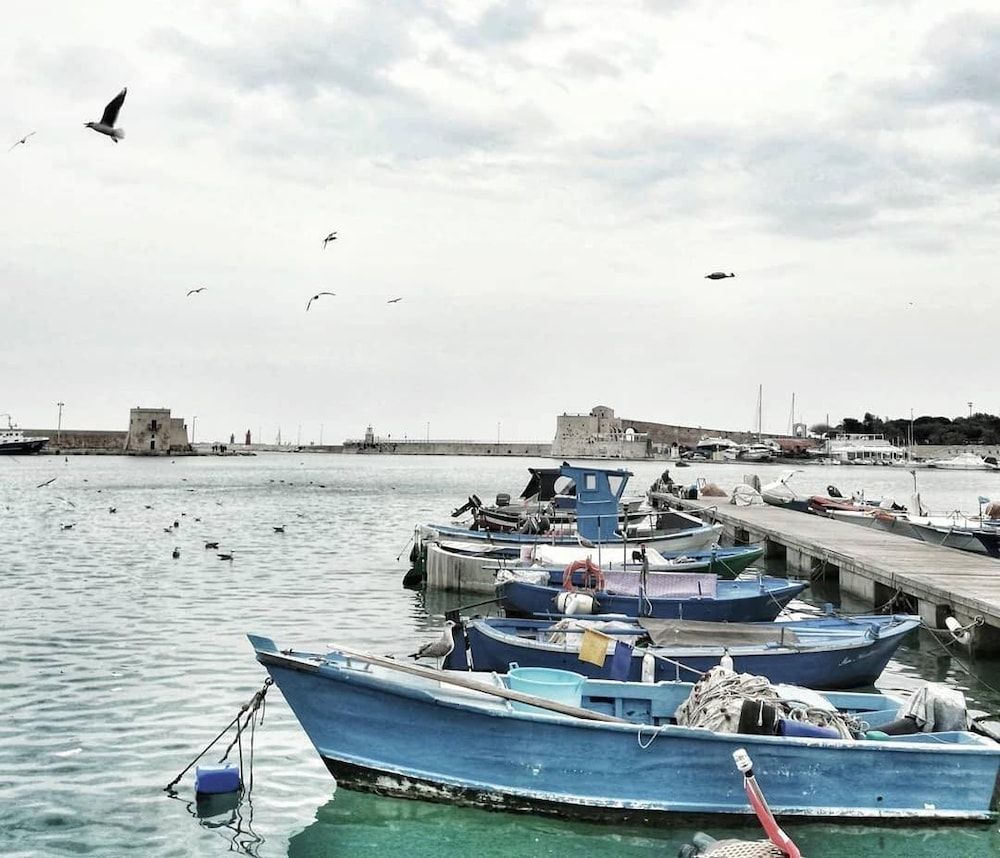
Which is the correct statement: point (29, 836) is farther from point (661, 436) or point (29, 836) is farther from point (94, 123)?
point (661, 436)

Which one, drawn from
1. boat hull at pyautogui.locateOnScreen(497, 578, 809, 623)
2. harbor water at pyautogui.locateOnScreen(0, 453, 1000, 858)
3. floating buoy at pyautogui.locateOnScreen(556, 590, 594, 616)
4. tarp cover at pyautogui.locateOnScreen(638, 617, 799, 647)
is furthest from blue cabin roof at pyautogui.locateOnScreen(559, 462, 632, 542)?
tarp cover at pyautogui.locateOnScreen(638, 617, 799, 647)

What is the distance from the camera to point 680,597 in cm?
1540

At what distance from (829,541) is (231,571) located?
51.8 ft

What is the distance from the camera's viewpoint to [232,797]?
9.03 metres

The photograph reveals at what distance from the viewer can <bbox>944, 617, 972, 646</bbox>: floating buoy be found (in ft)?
48.3

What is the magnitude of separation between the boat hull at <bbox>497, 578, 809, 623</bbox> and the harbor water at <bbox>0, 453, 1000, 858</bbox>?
6.66ft

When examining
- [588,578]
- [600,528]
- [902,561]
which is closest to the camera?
[588,578]

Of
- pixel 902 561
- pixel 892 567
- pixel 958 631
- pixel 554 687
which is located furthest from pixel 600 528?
pixel 554 687

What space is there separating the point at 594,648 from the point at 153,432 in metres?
174

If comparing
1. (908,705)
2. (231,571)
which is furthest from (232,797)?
(231,571)

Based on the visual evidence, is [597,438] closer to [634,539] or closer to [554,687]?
[634,539]

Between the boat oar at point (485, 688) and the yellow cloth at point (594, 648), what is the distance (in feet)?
4.10

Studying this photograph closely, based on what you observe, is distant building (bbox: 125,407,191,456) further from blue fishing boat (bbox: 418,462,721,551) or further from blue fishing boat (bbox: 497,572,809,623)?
blue fishing boat (bbox: 497,572,809,623)

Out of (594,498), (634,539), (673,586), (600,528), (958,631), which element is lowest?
(958,631)
